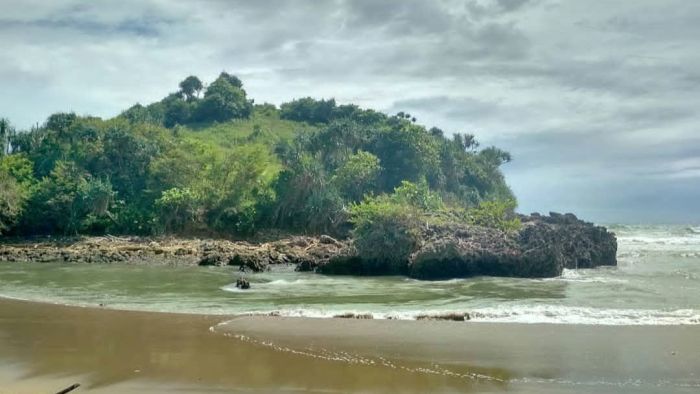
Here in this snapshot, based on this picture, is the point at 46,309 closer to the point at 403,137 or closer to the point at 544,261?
the point at 544,261

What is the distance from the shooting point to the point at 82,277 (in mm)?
27094

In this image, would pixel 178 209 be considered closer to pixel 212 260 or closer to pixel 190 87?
pixel 212 260

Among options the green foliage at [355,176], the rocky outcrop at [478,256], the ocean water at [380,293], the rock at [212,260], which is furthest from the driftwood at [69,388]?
the green foliage at [355,176]

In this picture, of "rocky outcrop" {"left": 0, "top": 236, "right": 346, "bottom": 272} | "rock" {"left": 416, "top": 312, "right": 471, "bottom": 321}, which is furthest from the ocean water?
"rocky outcrop" {"left": 0, "top": 236, "right": 346, "bottom": 272}

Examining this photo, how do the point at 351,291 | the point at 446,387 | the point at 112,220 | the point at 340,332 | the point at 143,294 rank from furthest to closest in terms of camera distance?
the point at 112,220, the point at 351,291, the point at 143,294, the point at 340,332, the point at 446,387

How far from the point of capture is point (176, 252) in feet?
125

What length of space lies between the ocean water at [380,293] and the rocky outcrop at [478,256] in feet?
3.84

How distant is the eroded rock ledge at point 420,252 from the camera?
2861 cm

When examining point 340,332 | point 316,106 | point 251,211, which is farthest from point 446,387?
point 316,106

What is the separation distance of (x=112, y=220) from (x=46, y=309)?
111ft

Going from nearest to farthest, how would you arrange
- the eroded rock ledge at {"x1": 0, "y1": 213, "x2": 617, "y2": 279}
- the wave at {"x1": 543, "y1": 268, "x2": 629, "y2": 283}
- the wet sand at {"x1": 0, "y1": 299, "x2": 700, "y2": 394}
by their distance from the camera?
1. the wet sand at {"x1": 0, "y1": 299, "x2": 700, "y2": 394}
2. the wave at {"x1": 543, "y1": 268, "x2": 629, "y2": 283}
3. the eroded rock ledge at {"x1": 0, "y1": 213, "x2": 617, "y2": 279}

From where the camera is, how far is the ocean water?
16.7 m

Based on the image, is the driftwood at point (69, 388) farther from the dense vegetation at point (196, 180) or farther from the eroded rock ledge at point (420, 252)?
the dense vegetation at point (196, 180)

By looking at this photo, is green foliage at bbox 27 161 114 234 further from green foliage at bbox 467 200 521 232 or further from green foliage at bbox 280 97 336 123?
green foliage at bbox 280 97 336 123
